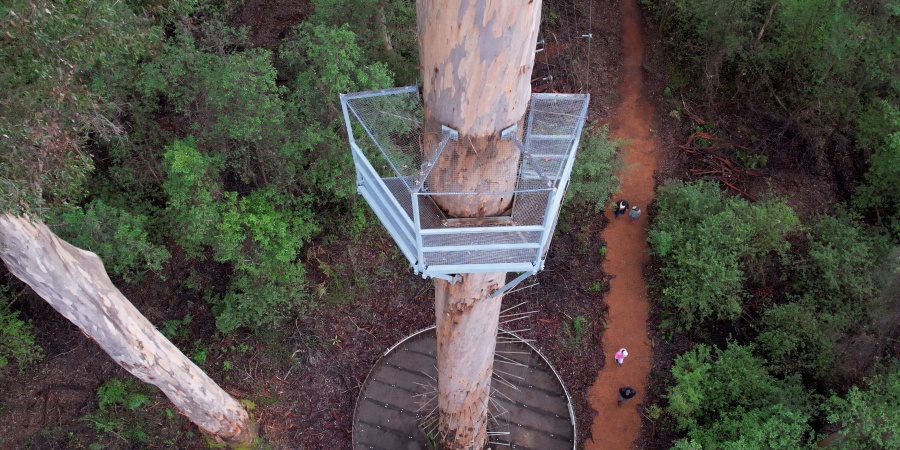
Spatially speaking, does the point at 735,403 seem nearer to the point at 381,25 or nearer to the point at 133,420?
the point at 381,25

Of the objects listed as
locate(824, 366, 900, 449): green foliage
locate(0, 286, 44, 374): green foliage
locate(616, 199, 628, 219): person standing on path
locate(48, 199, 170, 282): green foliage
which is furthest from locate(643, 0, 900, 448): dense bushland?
locate(0, 286, 44, 374): green foliage

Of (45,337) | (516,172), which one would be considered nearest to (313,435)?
(45,337)

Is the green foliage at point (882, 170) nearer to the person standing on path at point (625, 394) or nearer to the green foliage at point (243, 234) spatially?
the person standing on path at point (625, 394)

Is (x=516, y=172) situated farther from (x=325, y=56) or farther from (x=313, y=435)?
(x=313, y=435)

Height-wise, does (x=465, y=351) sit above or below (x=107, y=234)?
above

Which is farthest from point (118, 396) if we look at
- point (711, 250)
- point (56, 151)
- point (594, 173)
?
point (711, 250)

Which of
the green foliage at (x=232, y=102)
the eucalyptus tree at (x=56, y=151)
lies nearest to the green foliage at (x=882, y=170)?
the green foliage at (x=232, y=102)

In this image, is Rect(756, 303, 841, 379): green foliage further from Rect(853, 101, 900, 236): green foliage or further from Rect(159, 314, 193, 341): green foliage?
Rect(159, 314, 193, 341): green foliage
